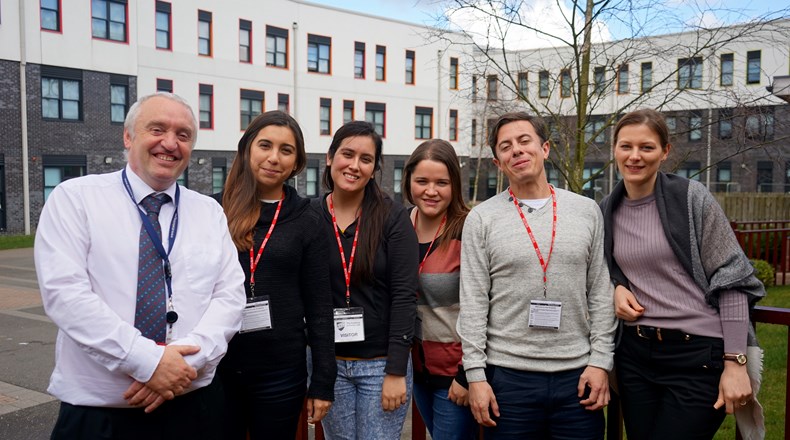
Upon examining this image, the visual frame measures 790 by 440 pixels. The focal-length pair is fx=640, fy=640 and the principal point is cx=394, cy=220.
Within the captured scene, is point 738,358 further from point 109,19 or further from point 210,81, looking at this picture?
point 210,81

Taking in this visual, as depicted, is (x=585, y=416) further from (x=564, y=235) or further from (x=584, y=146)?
(x=584, y=146)

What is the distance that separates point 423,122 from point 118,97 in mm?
19604

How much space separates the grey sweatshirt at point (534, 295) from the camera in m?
2.87

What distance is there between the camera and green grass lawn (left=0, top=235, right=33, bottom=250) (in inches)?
883

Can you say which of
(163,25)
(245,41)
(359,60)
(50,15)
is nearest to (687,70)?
(50,15)

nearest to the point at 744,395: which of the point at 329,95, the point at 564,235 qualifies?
the point at 564,235

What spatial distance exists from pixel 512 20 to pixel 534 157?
4.14m

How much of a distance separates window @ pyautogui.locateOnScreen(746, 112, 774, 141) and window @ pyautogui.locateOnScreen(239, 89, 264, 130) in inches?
1173

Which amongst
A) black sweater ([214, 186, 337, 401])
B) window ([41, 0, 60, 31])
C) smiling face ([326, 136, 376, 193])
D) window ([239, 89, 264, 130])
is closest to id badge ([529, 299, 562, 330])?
black sweater ([214, 186, 337, 401])

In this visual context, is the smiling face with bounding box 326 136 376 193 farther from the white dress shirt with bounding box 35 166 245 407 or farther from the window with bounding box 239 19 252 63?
the window with bounding box 239 19 252 63

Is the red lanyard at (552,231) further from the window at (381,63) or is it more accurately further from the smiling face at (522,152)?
the window at (381,63)

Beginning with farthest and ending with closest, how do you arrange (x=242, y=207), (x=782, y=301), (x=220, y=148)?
(x=220, y=148)
(x=782, y=301)
(x=242, y=207)

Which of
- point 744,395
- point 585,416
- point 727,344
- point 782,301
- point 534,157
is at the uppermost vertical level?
point 534,157

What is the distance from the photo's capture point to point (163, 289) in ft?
8.24
